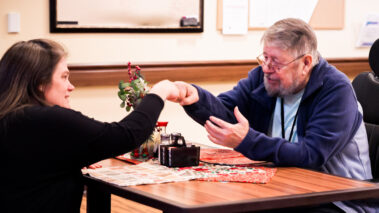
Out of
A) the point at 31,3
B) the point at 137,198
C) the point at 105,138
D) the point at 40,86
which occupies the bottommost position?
the point at 137,198

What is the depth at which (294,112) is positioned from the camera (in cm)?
261

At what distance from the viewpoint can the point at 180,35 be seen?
4.44 metres

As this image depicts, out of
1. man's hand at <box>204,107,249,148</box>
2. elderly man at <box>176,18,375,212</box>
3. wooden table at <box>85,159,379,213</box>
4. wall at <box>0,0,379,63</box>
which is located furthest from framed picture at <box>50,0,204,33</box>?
wooden table at <box>85,159,379,213</box>

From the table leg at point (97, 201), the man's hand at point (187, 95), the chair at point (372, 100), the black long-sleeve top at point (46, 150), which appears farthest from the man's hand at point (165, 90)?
the chair at point (372, 100)

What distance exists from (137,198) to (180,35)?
271 centimetres

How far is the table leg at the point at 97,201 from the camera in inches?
91.3

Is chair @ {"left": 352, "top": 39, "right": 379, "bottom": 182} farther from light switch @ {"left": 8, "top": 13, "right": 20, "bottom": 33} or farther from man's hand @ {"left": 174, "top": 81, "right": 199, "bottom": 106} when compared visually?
light switch @ {"left": 8, "top": 13, "right": 20, "bottom": 33}

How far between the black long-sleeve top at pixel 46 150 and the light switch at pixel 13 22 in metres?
2.09

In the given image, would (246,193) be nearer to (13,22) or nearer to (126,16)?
(13,22)

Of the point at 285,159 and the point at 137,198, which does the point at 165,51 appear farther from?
the point at 137,198

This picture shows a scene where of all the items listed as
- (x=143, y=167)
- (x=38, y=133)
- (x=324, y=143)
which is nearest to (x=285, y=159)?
(x=324, y=143)

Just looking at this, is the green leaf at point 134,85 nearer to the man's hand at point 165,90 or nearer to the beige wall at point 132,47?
the man's hand at point 165,90

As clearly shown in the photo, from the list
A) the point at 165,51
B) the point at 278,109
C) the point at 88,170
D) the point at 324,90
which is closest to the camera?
the point at 88,170

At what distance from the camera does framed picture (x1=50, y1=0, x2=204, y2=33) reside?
157 inches
